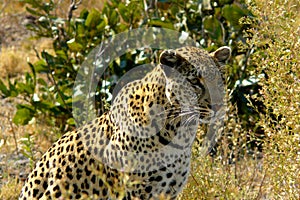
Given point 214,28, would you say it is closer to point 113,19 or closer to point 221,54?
point 113,19

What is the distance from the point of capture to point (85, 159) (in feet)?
14.6

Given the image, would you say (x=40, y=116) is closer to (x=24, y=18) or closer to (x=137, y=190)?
(x=137, y=190)

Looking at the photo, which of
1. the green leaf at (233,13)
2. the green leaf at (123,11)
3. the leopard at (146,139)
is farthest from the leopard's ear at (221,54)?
the green leaf at (123,11)

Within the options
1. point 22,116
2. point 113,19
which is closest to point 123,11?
point 113,19

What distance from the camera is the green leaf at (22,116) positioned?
7.60m

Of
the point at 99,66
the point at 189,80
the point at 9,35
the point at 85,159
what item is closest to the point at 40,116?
the point at 99,66

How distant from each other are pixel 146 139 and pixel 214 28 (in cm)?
302

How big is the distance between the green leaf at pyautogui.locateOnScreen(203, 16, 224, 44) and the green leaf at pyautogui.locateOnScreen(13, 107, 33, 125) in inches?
88.1

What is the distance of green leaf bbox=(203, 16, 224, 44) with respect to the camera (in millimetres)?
7012

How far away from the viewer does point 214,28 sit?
23.1 feet

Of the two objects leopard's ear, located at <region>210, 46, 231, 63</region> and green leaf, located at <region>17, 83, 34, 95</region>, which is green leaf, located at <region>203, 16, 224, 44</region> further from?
leopard's ear, located at <region>210, 46, 231, 63</region>

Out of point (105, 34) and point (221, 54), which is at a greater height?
point (105, 34)

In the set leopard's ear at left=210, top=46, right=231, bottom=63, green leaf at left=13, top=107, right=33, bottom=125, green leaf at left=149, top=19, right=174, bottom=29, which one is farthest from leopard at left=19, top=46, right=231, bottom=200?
green leaf at left=13, top=107, right=33, bottom=125

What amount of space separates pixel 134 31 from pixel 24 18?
6.30m
